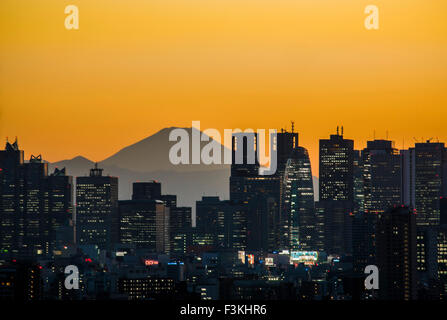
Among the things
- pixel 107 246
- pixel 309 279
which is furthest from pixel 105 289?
pixel 107 246

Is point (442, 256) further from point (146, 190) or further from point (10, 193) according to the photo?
point (146, 190)

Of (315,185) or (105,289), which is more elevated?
(315,185)

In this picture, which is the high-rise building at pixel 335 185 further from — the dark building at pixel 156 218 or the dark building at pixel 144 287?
the dark building at pixel 144 287

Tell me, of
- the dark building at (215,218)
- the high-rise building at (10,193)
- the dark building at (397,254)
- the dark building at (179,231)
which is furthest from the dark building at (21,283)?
the dark building at (215,218)

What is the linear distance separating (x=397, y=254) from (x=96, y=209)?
2828 cm

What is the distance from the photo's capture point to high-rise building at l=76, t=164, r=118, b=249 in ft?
183

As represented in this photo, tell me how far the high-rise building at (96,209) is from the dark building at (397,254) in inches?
800

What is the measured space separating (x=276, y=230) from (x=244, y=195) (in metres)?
3.92

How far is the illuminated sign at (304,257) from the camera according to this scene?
54.2 metres

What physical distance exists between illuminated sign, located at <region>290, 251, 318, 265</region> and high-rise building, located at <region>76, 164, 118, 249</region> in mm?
11898

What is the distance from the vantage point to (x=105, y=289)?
3484 cm
